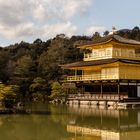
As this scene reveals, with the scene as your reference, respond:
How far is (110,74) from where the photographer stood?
37906mm

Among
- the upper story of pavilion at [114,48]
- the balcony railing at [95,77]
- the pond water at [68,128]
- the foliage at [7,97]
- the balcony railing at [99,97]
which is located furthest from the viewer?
the upper story of pavilion at [114,48]

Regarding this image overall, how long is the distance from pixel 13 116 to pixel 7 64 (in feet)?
95.4

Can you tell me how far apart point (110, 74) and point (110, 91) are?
2.38m

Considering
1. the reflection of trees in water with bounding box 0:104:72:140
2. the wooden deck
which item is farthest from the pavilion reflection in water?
the wooden deck

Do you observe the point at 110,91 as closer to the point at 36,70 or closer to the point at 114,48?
the point at 114,48

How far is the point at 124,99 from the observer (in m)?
34.3

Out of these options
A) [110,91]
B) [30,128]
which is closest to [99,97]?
[110,91]

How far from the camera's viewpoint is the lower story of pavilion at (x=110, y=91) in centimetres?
3584

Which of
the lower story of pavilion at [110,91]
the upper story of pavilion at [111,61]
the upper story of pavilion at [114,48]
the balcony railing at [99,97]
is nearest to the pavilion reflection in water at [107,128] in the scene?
the balcony railing at [99,97]

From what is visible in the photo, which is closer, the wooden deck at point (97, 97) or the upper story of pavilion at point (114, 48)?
the wooden deck at point (97, 97)

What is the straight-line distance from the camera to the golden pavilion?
36500 millimetres

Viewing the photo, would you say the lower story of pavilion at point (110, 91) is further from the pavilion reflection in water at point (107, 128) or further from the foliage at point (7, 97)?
the foliage at point (7, 97)

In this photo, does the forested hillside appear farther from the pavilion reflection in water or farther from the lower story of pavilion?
the pavilion reflection in water

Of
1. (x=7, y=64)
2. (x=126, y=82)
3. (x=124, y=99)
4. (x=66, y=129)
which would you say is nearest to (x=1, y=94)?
(x=66, y=129)
